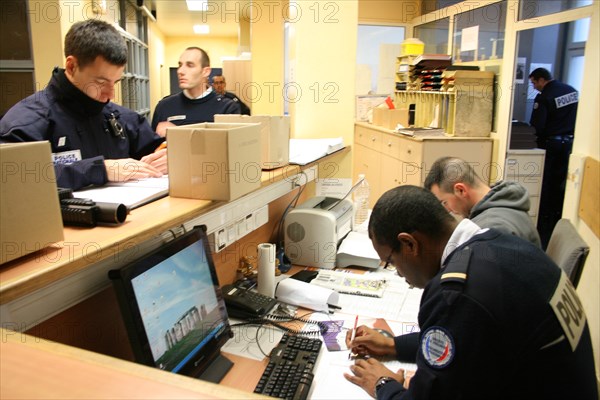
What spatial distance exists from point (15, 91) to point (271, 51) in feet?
8.56

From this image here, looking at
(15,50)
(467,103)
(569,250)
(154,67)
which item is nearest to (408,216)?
(569,250)

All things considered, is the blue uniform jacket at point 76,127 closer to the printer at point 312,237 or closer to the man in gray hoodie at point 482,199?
the printer at point 312,237

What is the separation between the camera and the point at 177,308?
1225mm

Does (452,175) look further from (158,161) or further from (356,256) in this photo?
(158,161)

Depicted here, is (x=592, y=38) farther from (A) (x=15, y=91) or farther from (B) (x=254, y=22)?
(A) (x=15, y=91)

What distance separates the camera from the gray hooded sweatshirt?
2098 mm

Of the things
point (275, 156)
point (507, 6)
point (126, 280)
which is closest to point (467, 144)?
point (507, 6)

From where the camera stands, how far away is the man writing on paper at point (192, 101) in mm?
3510

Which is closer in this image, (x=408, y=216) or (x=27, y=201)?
(x=27, y=201)

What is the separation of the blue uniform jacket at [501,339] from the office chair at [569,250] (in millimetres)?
581

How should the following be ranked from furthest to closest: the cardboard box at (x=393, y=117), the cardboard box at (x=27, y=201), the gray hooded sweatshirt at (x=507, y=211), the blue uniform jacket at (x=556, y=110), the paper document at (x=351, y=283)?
the cardboard box at (x=393, y=117) < the blue uniform jacket at (x=556, y=110) < the gray hooded sweatshirt at (x=507, y=211) < the paper document at (x=351, y=283) < the cardboard box at (x=27, y=201)

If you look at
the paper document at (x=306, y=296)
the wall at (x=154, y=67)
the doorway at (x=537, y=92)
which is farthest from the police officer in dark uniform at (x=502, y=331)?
the wall at (x=154, y=67)

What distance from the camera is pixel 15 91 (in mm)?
3156

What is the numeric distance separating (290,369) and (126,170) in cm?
78
